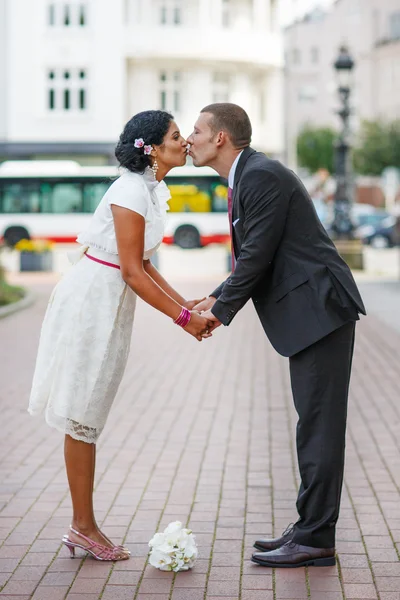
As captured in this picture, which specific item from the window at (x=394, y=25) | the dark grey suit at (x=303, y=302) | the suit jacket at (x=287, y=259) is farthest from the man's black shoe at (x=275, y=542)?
the window at (x=394, y=25)

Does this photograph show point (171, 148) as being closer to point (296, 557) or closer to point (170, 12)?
point (296, 557)

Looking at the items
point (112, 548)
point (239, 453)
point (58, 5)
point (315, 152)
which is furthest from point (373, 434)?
point (315, 152)

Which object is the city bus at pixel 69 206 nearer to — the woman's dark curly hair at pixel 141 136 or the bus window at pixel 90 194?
the bus window at pixel 90 194

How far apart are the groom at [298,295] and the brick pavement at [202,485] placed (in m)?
0.26

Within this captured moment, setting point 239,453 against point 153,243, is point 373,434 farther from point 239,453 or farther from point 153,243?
point 153,243

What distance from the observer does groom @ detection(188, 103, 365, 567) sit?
178 inches

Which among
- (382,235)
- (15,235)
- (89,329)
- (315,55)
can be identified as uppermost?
(315,55)

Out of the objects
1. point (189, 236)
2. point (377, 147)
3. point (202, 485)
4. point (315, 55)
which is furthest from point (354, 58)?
point (202, 485)

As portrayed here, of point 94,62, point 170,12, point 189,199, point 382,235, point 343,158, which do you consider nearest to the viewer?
point 343,158

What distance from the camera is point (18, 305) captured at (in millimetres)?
18094

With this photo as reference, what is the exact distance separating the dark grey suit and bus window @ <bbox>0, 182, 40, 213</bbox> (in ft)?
115

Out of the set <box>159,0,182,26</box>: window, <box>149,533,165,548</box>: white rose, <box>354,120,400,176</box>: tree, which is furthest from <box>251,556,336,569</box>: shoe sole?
<box>354,120,400,176</box>: tree

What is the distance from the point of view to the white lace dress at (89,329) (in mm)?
4707

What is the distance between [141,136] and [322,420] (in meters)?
1.35
